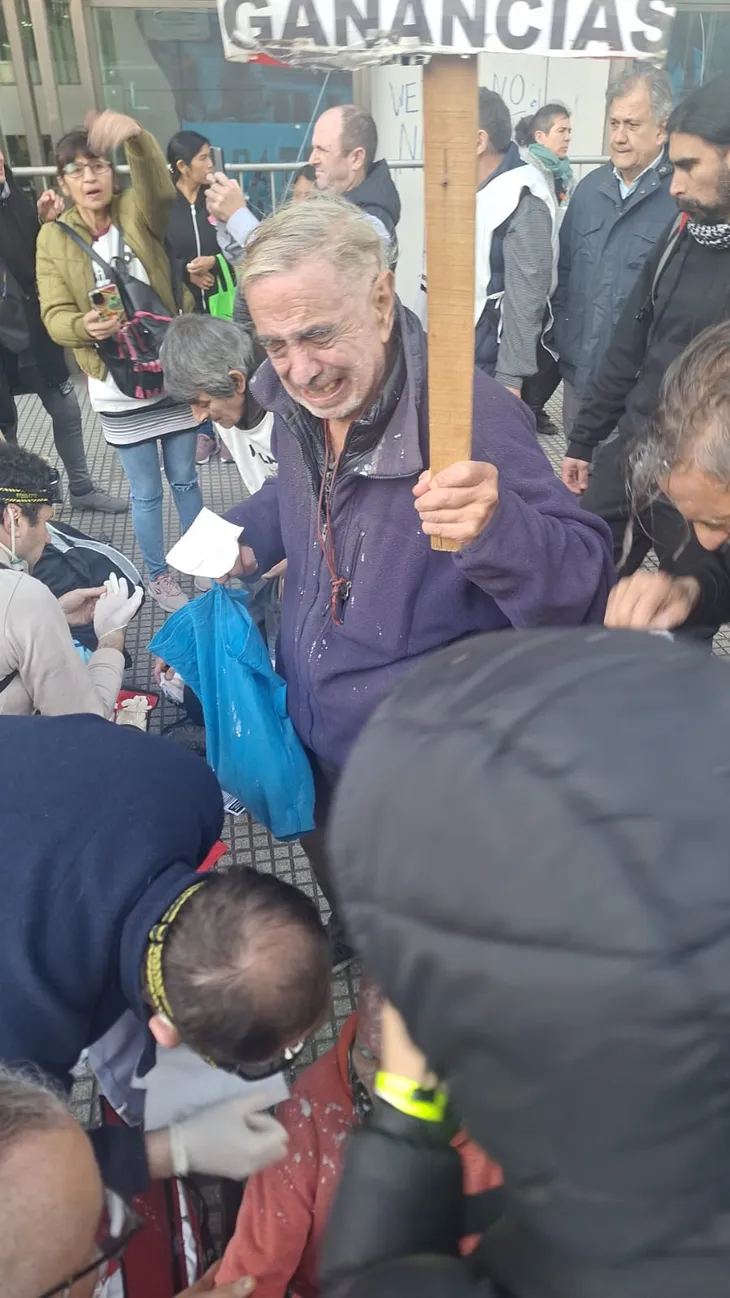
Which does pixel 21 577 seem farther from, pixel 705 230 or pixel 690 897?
pixel 705 230

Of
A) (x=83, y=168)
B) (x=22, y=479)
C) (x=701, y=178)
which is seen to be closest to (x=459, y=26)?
(x=701, y=178)

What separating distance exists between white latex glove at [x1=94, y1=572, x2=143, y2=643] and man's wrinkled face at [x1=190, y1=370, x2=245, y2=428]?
623 mm

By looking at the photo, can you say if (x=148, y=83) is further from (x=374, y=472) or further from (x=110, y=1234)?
(x=110, y=1234)

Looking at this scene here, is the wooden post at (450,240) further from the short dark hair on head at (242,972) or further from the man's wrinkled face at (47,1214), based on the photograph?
the man's wrinkled face at (47,1214)

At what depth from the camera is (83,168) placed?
3195 millimetres

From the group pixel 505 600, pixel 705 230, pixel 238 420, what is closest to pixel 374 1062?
pixel 505 600

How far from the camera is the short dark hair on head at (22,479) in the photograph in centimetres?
236

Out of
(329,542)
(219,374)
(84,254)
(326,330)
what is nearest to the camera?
(326,330)

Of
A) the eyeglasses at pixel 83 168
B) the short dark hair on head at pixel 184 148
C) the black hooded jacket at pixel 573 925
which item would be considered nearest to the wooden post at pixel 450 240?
the black hooded jacket at pixel 573 925

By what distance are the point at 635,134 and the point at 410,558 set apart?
2.80 metres

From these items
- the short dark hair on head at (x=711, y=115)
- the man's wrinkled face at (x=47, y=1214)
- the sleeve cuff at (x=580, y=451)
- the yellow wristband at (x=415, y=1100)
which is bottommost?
the sleeve cuff at (x=580, y=451)

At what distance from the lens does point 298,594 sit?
1.76 meters

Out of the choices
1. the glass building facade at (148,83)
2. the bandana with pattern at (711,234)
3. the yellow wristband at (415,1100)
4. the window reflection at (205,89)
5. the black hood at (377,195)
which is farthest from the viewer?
the window reflection at (205,89)

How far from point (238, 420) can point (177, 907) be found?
1.80 meters
